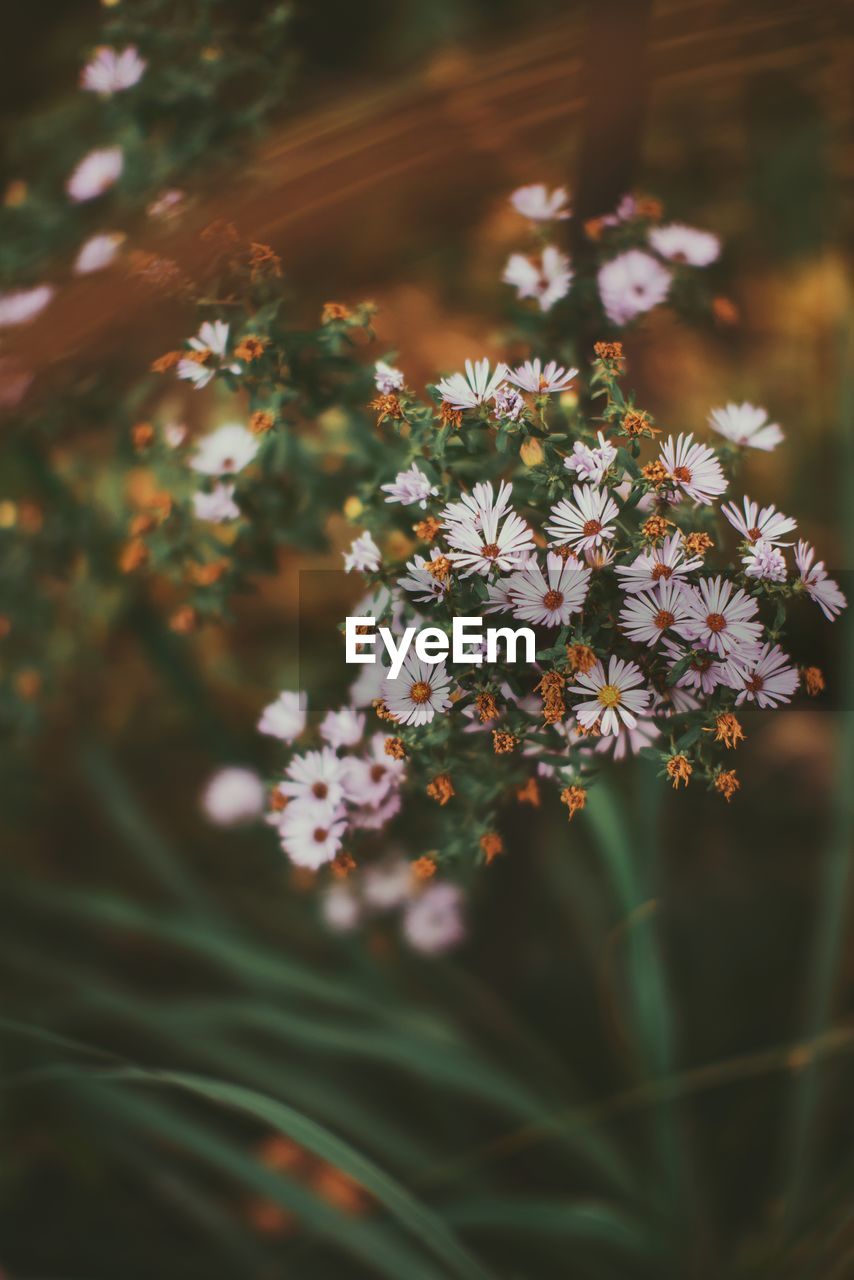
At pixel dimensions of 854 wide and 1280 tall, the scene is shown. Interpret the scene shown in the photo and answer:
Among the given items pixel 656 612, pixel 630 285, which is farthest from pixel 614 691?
pixel 630 285

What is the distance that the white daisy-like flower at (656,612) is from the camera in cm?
34

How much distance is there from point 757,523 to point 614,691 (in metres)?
0.09

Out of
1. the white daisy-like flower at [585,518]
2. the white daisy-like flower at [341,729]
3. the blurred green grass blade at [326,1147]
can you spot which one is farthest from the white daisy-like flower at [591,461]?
the blurred green grass blade at [326,1147]

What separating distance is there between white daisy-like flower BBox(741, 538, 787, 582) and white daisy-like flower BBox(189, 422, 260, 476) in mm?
266

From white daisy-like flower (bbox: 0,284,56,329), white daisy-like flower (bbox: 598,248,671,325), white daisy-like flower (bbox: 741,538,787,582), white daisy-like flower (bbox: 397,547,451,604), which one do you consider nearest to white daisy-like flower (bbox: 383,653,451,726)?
white daisy-like flower (bbox: 397,547,451,604)

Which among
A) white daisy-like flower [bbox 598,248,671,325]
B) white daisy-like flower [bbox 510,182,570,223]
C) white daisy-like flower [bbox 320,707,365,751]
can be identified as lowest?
white daisy-like flower [bbox 320,707,365,751]

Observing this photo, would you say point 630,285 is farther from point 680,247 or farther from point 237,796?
point 237,796

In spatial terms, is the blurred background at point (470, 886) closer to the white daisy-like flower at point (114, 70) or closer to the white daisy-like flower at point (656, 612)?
the white daisy-like flower at point (114, 70)

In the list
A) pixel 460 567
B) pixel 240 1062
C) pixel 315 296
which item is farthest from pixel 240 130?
pixel 240 1062

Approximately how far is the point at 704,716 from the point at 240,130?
0.49 m

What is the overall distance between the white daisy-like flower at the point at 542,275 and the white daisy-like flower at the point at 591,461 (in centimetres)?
15

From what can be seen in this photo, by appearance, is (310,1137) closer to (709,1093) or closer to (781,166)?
(709,1093)

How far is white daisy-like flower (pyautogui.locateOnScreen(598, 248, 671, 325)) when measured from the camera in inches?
18.4

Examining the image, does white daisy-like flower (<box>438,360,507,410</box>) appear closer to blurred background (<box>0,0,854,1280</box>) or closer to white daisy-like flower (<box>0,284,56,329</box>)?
blurred background (<box>0,0,854,1280</box>)
